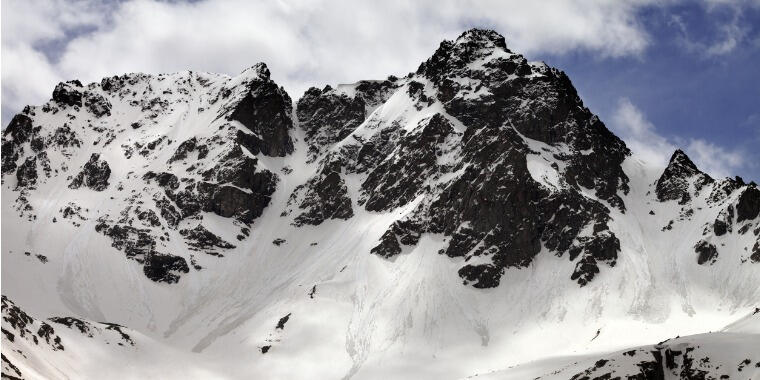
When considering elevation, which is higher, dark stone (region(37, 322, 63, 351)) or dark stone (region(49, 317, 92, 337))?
dark stone (region(49, 317, 92, 337))

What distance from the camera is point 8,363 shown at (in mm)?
101375

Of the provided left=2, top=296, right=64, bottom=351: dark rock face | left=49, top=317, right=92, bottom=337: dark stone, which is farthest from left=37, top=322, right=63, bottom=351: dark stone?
left=49, top=317, right=92, bottom=337: dark stone

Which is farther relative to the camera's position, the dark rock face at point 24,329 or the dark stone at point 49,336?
the dark stone at point 49,336

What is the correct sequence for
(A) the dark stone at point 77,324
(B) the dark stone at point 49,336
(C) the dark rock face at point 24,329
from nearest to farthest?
(C) the dark rock face at point 24,329, (B) the dark stone at point 49,336, (A) the dark stone at point 77,324

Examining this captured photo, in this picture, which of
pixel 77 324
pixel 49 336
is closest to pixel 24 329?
pixel 49 336

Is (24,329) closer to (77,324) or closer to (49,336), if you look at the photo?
(49,336)

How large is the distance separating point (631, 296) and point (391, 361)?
61.7 m

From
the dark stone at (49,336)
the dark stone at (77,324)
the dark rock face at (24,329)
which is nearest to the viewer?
the dark rock face at (24,329)

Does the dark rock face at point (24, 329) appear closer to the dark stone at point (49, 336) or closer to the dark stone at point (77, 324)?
the dark stone at point (49, 336)

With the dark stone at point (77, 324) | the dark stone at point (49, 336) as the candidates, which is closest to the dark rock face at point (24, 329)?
the dark stone at point (49, 336)

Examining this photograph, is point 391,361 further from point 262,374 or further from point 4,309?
point 4,309

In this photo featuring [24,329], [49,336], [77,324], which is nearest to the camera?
[24,329]

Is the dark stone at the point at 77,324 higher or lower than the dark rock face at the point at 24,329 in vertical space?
higher

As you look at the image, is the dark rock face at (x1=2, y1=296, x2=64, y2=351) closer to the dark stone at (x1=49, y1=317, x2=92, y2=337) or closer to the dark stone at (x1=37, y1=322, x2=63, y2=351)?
the dark stone at (x1=37, y1=322, x2=63, y2=351)
